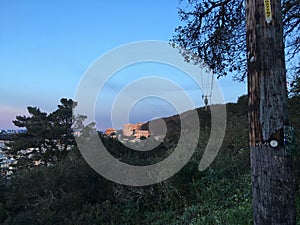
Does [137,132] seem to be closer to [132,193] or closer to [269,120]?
[132,193]

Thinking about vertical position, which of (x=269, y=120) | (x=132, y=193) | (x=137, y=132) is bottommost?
(x=132, y=193)

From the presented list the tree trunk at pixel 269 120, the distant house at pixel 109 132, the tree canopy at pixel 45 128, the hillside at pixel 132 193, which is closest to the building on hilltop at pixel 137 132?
the distant house at pixel 109 132

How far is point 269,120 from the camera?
5.54 feet

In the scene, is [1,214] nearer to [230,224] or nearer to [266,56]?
[230,224]

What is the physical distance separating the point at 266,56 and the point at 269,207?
0.85 metres

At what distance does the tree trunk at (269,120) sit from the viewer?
1681 mm

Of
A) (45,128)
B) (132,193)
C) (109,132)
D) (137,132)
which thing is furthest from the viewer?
(45,128)

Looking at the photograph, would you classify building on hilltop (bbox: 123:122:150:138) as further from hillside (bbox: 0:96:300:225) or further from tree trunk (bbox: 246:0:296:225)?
tree trunk (bbox: 246:0:296:225)

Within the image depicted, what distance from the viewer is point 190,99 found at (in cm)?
714

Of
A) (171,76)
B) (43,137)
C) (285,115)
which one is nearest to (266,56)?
(285,115)

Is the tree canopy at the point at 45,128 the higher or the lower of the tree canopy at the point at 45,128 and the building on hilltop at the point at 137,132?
the higher

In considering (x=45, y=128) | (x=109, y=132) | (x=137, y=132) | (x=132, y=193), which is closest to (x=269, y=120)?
(x=132, y=193)

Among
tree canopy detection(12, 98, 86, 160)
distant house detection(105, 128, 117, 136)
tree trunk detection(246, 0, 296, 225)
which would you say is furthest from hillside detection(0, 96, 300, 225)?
tree canopy detection(12, 98, 86, 160)

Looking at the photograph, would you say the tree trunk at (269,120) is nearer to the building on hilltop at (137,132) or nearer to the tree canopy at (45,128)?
the building on hilltop at (137,132)
